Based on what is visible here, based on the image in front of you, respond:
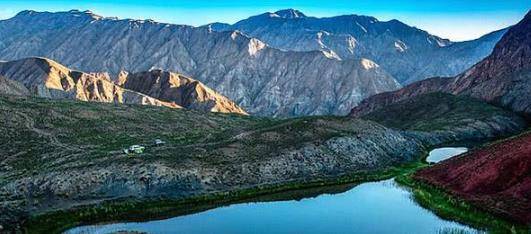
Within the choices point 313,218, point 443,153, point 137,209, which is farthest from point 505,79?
point 137,209

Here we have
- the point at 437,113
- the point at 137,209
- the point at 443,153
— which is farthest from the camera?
the point at 437,113

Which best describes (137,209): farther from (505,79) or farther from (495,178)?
(505,79)

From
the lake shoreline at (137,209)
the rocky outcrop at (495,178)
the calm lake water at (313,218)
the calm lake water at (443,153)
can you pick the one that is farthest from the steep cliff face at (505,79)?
the calm lake water at (313,218)

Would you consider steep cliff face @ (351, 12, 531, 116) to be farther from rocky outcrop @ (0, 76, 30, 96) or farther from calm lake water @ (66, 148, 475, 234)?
rocky outcrop @ (0, 76, 30, 96)

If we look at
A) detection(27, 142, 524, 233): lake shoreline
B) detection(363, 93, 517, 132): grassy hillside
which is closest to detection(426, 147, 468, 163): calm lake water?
detection(363, 93, 517, 132): grassy hillside

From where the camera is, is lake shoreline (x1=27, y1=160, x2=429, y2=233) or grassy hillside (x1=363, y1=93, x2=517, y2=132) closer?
lake shoreline (x1=27, y1=160, x2=429, y2=233)

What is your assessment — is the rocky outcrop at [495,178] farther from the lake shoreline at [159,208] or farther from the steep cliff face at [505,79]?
the steep cliff face at [505,79]

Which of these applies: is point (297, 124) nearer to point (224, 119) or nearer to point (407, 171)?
point (407, 171)
